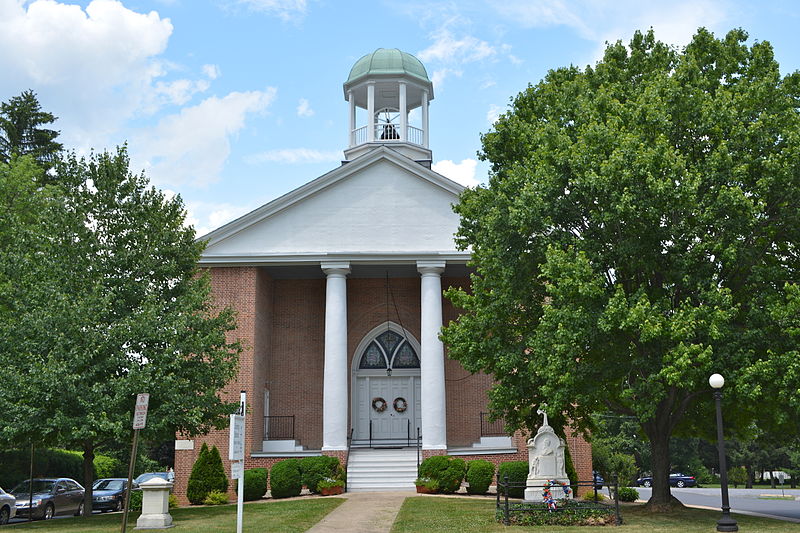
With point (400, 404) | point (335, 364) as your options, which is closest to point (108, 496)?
point (335, 364)

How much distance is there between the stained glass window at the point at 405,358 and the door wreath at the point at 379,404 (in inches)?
54.9

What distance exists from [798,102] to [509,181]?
664 centimetres

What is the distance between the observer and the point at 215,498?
23641 mm

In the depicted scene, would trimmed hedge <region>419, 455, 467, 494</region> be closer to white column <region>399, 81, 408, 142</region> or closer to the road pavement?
the road pavement

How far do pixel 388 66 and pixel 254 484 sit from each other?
17.2 metres

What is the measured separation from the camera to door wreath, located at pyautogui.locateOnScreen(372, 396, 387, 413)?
30016 millimetres

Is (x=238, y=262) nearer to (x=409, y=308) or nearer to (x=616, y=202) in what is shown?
(x=409, y=308)

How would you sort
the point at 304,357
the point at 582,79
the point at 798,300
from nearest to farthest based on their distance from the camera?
the point at 798,300
the point at 582,79
the point at 304,357

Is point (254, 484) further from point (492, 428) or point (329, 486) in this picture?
point (492, 428)

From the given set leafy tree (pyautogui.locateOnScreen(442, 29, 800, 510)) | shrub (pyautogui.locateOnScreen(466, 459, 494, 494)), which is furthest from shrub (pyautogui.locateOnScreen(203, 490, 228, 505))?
leafy tree (pyautogui.locateOnScreen(442, 29, 800, 510))

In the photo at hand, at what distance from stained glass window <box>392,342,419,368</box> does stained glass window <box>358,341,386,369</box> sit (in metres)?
0.50

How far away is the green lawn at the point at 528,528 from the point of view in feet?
50.3

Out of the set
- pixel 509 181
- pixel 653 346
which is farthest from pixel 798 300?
pixel 509 181

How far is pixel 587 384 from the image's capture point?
1703 centimetres
